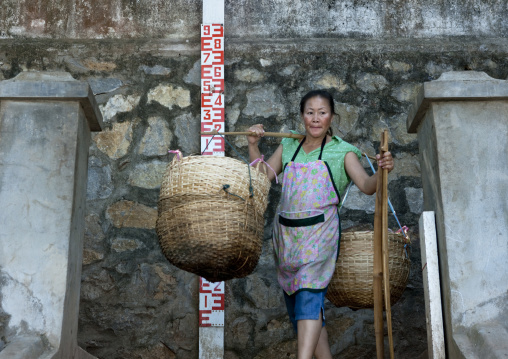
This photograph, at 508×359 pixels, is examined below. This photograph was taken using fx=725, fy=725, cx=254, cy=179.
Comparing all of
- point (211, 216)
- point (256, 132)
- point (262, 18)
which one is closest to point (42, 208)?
point (211, 216)

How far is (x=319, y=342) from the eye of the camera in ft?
13.2

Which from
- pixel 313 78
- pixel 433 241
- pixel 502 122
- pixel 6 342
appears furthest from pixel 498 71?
pixel 6 342

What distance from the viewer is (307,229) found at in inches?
152

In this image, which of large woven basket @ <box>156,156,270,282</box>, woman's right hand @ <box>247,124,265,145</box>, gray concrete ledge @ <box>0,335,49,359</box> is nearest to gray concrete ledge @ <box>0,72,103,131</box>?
large woven basket @ <box>156,156,270,282</box>

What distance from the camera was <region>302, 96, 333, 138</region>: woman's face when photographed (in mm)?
4121

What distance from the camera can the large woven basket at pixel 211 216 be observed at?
11.6ft

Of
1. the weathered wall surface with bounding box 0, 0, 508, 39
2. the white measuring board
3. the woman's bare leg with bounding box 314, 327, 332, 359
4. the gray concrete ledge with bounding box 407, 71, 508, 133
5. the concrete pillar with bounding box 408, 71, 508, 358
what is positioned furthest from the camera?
the weathered wall surface with bounding box 0, 0, 508, 39

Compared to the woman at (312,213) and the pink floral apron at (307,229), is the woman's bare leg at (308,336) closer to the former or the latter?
the woman at (312,213)

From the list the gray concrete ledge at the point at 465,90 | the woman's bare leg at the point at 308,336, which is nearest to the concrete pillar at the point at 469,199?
the gray concrete ledge at the point at 465,90

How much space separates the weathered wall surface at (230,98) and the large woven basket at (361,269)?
1067mm

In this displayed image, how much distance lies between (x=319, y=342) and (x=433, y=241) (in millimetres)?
904

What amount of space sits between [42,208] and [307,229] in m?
1.37

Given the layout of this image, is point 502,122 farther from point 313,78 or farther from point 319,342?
point 313,78

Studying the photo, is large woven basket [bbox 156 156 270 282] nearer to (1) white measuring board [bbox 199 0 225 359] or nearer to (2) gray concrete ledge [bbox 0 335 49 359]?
(2) gray concrete ledge [bbox 0 335 49 359]
